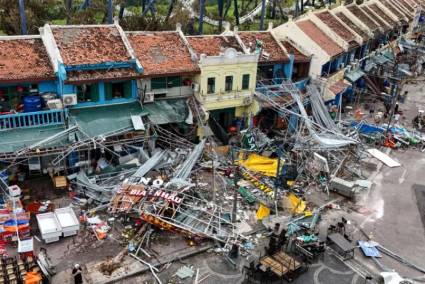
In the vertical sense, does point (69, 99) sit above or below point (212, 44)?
below

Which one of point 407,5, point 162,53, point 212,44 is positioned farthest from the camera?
point 407,5

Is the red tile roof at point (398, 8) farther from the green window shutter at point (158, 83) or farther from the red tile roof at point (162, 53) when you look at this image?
the green window shutter at point (158, 83)

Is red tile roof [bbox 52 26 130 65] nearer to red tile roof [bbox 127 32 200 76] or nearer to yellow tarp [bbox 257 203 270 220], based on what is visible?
red tile roof [bbox 127 32 200 76]

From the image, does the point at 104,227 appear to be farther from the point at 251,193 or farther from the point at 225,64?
the point at 225,64

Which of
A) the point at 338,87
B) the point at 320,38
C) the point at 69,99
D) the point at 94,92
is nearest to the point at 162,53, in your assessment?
the point at 94,92

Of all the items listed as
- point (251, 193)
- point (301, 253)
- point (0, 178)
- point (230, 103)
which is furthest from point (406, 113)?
point (0, 178)

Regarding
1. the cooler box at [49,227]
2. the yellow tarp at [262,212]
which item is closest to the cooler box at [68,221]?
the cooler box at [49,227]

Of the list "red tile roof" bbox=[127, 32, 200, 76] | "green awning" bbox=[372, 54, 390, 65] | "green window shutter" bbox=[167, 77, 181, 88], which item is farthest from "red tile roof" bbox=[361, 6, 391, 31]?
"green window shutter" bbox=[167, 77, 181, 88]

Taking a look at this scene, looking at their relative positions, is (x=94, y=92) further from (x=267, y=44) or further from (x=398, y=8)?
(x=398, y=8)
